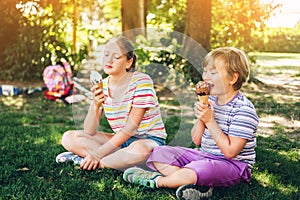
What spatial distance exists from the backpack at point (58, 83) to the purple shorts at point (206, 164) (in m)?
3.60

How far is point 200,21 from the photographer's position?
24.2 feet

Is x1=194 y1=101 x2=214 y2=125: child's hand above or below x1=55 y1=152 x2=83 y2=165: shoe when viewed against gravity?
above

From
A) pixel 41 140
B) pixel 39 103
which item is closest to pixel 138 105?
pixel 41 140

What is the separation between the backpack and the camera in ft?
20.6

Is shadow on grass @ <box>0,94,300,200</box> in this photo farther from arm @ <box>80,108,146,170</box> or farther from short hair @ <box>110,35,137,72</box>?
short hair @ <box>110,35,137,72</box>

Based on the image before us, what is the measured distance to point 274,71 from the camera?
922 cm

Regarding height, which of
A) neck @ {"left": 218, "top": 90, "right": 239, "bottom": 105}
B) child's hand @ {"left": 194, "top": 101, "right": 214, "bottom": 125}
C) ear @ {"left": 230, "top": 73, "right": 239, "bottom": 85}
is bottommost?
child's hand @ {"left": 194, "top": 101, "right": 214, "bottom": 125}

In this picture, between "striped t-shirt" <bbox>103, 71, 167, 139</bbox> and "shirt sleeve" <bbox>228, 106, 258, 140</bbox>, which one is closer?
"shirt sleeve" <bbox>228, 106, 258, 140</bbox>

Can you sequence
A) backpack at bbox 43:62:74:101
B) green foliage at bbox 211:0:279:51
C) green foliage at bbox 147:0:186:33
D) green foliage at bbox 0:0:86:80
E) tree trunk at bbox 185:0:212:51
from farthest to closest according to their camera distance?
green foliage at bbox 147:0:186:33 < green foliage at bbox 0:0:86:80 < green foliage at bbox 211:0:279:51 < tree trunk at bbox 185:0:212:51 < backpack at bbox 43:62:74:101

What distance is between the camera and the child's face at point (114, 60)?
294 cm

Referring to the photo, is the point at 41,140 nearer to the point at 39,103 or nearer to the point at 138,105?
the point at 138,105

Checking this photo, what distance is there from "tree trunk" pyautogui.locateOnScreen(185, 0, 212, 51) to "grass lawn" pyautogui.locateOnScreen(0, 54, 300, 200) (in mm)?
2021

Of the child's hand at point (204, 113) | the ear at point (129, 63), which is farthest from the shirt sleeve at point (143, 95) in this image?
the child's hand at point (204, 113)

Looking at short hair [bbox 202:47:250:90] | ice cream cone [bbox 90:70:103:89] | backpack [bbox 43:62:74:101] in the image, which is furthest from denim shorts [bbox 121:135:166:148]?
backpack [bbox 43:62:74:101]
